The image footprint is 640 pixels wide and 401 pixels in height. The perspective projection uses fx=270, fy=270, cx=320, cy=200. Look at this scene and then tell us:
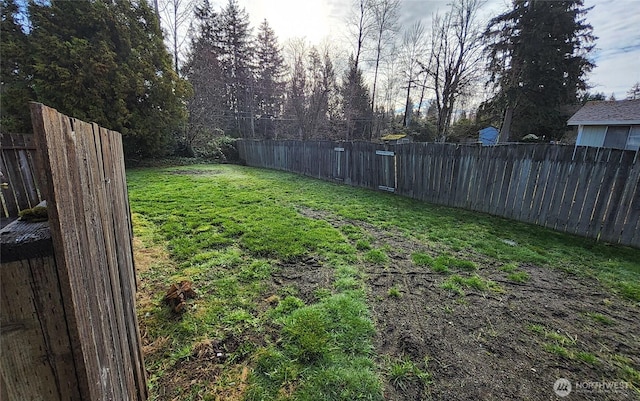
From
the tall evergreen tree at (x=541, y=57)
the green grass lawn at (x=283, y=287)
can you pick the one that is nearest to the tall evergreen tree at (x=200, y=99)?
the green grass lawn at (x=283, y=287)

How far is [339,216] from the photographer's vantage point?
18.6 feet

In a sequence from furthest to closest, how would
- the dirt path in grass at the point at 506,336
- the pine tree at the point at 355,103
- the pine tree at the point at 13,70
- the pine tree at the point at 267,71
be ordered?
the pine tree at the point at 267,71 < the pine tree at the point at 355,103 < the pine tree at the point at 13,70 < the dirt path in grass at the point at 506,336

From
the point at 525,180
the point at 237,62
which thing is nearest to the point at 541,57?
the point at 525,180

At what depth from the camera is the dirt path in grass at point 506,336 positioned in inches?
72.5

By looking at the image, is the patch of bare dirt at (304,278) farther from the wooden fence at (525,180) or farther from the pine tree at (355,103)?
the pine tree at (355,103)

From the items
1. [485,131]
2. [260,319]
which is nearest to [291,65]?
[485,131]

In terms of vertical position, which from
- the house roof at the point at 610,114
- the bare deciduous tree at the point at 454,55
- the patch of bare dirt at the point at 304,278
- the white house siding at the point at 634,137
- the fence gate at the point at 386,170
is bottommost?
the patch of bare dirt at the point at 304,278

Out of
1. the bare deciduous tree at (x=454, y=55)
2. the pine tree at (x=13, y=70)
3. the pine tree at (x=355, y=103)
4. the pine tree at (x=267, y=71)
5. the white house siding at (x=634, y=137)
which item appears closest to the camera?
the pine tree at (x=13, y=70)

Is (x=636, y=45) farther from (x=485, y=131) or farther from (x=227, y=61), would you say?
(x=227, y=61)

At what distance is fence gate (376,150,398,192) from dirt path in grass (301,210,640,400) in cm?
485

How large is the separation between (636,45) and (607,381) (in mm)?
9719

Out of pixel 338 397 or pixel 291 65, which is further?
pixel 291 65

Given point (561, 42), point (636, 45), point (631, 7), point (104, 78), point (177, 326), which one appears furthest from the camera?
point (561, 42)

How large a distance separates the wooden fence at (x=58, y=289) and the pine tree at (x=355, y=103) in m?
18.7
